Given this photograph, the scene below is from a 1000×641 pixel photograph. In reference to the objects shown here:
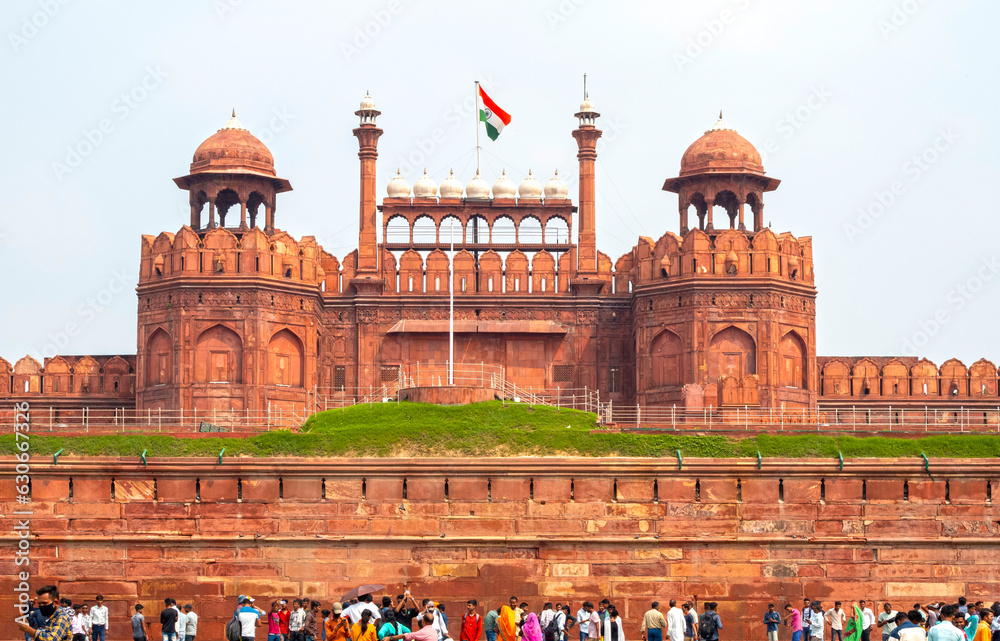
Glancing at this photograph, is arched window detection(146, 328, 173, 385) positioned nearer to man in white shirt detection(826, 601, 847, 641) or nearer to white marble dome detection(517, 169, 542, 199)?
white marble dome detection(517, 169, 542, 199)

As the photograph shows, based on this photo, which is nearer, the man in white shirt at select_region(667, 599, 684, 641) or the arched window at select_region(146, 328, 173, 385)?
the man in white shirt at select_region(667, 599, 684, 641)

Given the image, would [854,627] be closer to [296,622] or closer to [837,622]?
[837,622]

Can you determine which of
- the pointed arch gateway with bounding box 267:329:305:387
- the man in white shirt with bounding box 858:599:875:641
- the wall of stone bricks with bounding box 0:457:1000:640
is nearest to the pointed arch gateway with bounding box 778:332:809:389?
the wall of stone bricks with bounding box 0:457:1000:640

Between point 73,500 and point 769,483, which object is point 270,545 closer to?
point 73,500

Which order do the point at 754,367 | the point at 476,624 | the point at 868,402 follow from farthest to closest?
the point at 868,402
the point at 754,367
the point at 476,624

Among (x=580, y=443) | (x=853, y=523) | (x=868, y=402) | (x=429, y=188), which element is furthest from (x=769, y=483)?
(x=429, y=188)

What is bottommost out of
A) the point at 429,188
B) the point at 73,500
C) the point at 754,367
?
the point at 73,500

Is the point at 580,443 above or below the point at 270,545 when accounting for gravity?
above
